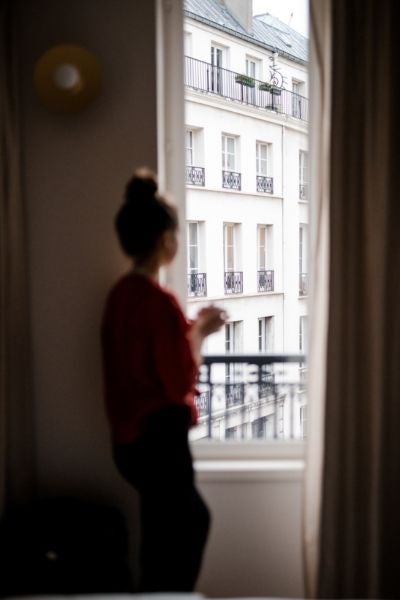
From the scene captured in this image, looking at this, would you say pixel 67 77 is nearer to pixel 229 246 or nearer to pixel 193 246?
pixel 193 246

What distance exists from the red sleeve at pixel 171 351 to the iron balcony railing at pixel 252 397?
64 centimetres

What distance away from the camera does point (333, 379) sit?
1.98 metres

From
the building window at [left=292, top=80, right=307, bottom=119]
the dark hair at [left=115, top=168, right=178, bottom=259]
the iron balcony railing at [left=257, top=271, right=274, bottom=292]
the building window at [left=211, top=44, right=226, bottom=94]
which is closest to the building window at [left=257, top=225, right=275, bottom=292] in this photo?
the iron balcony railing at [left=257, top=271, right=274, bottom=292]

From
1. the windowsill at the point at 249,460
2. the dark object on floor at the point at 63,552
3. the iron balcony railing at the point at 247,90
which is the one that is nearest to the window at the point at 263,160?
the iron balcony railing at the point at 247,90

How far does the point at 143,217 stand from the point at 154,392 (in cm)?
50

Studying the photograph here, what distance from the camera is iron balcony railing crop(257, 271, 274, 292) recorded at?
8.38 feet

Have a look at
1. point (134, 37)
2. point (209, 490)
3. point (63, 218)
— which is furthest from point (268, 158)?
point (209, 490)

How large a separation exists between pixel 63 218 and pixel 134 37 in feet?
2.15

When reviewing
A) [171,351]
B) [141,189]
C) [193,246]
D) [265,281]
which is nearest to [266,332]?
[265,281]

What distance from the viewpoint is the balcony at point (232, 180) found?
99.4 inches

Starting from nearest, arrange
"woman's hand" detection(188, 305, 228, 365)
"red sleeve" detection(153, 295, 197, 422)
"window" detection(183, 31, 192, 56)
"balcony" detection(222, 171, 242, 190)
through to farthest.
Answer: "red sleeve" detection(153, 295, 197, 422) < "woman's hand" detection(188, 305, 228, 365) < "window" detection(183, 31, 192, 56) < "balcony" detection(222, 171, 242, 190)

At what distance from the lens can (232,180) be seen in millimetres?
2545

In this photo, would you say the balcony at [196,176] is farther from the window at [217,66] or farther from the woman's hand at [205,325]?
the woman's hand at [205,325]

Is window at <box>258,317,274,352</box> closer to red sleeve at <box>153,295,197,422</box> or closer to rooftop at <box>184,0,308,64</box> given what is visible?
red sleeve at <box>153,295,197,422</box>
